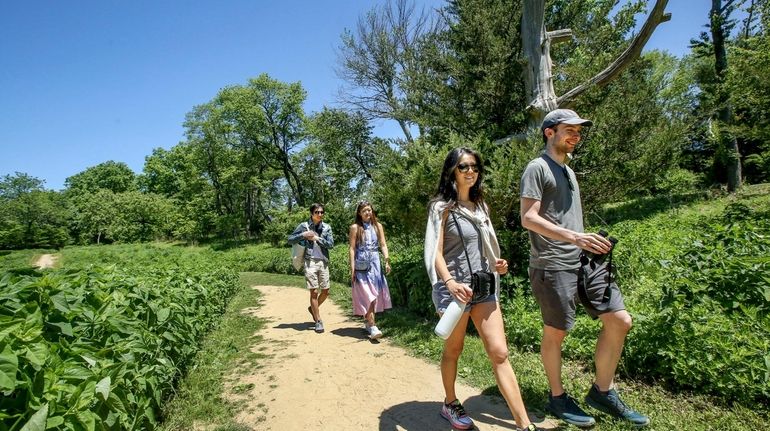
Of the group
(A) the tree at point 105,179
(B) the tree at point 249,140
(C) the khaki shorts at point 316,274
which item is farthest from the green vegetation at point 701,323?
(A) the tree at point 105,179

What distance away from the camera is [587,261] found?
9.60 ft

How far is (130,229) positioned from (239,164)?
24.8m

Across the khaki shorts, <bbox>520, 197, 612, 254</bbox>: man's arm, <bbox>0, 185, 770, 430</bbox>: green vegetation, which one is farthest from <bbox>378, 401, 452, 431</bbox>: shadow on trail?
the khaki shorts

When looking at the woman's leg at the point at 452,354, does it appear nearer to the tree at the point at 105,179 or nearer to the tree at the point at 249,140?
the tree at the point at 249,140

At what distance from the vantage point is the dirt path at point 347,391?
3.45 metres

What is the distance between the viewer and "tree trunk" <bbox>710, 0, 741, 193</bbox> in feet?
58.4

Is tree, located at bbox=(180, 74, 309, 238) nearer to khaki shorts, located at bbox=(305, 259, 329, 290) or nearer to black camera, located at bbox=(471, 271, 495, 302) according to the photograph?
khaki shorts, located at bbox=(305, 259, 329, 290)

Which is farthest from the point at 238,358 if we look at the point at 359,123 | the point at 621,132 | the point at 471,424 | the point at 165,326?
the point at 359,123

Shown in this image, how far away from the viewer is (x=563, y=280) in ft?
9.49

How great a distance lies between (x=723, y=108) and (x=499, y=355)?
21.2m

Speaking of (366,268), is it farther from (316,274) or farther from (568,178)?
(568,178)

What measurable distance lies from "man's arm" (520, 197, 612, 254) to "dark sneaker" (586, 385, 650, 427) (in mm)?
1197

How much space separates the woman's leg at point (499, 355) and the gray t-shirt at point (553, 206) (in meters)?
0.52

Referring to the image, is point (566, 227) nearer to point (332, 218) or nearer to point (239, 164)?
point (332, 218)
